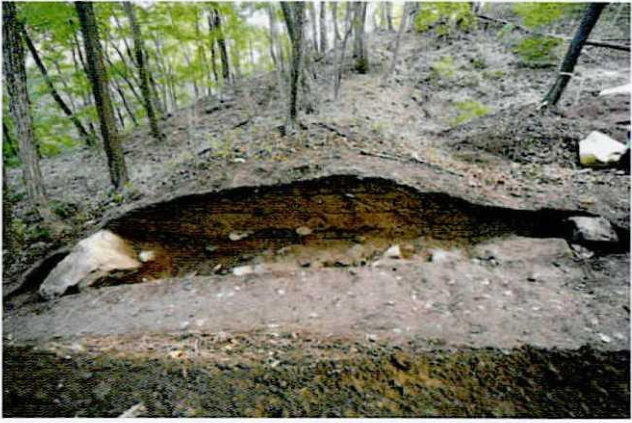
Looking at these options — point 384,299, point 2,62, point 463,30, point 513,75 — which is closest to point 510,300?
point 384,299

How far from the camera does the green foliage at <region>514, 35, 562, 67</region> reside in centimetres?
969

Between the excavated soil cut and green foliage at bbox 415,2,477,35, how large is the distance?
1081 centimetres

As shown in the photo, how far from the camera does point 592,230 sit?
3.70 m

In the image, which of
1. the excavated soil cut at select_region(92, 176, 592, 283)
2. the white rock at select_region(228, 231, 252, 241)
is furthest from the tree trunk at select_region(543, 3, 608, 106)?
the white rock at select_region(228, 231, 252, 241)

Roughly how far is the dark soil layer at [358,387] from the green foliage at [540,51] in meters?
9.74

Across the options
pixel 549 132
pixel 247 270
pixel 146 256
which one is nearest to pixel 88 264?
pixel 146 256

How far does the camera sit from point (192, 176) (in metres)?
5.44

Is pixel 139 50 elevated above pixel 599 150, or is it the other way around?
pixel 139 50

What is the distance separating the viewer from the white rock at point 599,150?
478 centimetres

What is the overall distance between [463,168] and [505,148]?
1.08m

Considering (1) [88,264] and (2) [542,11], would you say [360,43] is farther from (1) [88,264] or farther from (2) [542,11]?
(1) [88,264]

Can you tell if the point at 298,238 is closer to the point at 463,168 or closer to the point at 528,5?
the point at 463,168

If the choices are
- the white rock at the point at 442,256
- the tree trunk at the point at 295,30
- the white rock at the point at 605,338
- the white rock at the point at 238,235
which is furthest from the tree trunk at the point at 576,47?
the white rock at the point at 238,235

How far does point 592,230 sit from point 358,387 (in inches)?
121
